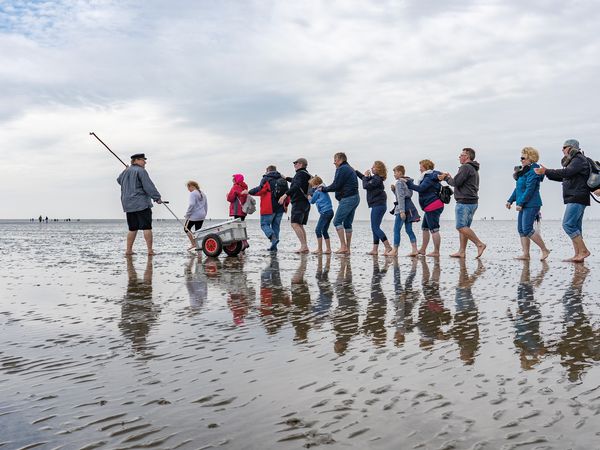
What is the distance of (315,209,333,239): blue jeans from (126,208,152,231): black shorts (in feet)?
12.1

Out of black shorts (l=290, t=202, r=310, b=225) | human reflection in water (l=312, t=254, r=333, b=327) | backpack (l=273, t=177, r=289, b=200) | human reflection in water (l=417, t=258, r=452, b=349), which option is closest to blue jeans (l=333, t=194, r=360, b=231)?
black shorts (l=290, t=202, r=310, b=225)

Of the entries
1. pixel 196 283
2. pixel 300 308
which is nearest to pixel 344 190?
pixel 196 283

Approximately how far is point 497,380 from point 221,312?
3035 mm

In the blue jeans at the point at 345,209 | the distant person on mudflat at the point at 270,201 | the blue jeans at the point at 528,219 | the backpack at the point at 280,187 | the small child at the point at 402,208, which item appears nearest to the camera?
the blue jeans at the point at 528,219

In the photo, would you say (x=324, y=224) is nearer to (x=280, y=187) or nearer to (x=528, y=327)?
(x=280, y=187)

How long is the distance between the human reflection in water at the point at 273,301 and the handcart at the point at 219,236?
131 inches

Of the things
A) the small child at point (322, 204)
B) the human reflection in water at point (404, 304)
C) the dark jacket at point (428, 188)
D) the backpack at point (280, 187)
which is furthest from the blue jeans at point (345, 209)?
the human reflection in water at point (404, 304)

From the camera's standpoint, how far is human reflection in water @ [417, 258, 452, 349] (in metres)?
4.52

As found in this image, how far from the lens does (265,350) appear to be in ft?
13.7

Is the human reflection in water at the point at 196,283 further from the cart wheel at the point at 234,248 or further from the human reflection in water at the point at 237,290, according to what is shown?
the cart wheel at the point at 234,248

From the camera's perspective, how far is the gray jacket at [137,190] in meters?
12.8

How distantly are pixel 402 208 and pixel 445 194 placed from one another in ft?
3.15

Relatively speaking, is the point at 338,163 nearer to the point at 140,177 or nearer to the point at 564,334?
the point at 140,177

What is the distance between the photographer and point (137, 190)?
42.2ft
